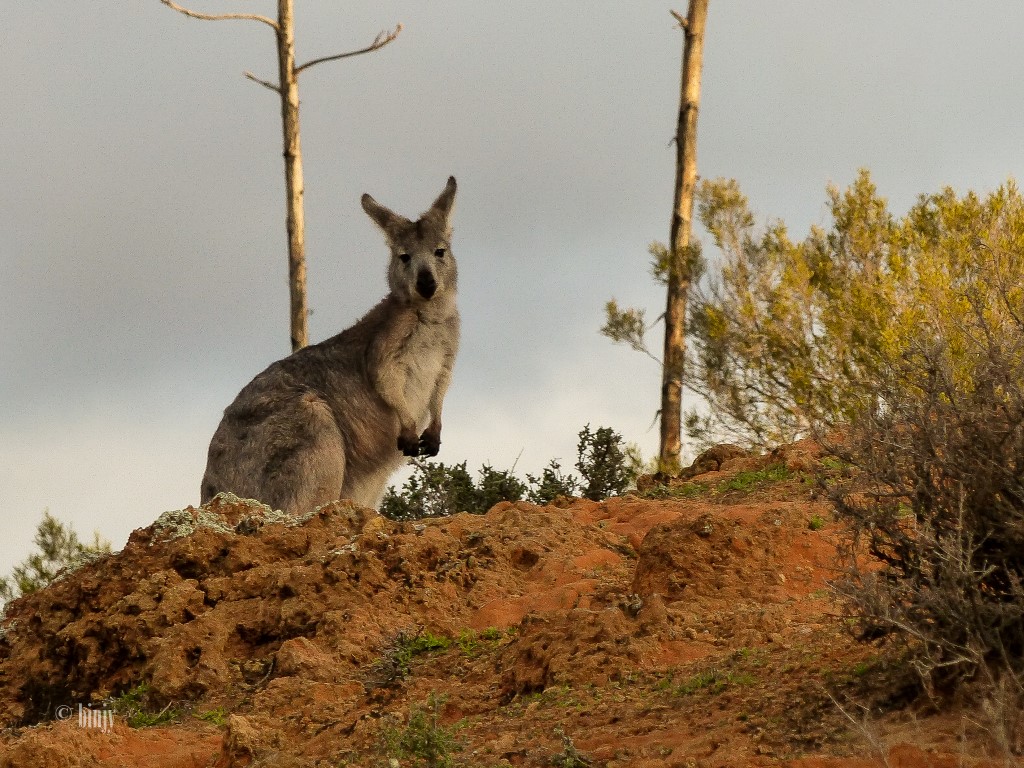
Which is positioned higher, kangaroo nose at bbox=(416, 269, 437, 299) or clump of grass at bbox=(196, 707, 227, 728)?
kangaroo nose at bbox=(416, 269, 437, 299)

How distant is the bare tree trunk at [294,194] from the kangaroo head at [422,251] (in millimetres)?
4893

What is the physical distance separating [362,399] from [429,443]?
0.87m

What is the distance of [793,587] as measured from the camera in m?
8.27

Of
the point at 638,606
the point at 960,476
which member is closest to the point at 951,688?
the point at 960,476

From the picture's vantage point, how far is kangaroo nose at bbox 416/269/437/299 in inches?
541

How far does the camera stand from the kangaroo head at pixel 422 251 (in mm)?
13828

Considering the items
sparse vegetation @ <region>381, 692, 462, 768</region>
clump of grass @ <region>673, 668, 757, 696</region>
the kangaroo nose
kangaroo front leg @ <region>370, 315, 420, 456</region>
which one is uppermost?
the kangaroo nose

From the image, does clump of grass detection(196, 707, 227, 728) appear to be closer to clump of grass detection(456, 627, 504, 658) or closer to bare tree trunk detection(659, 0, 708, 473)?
clump of grass detection(456, 627, 504, 658)

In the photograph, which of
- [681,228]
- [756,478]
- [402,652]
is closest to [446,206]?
[756,478]

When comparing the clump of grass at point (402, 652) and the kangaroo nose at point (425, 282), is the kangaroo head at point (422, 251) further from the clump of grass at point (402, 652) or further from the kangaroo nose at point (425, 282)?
the clump of grass at point (402, 652)

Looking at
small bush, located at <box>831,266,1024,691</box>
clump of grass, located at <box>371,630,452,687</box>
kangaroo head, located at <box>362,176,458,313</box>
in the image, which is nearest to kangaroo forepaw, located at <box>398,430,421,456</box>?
kangaroo head, located at <box>362,176,458,313</box>

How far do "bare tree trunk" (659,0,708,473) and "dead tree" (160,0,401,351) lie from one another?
203 inches

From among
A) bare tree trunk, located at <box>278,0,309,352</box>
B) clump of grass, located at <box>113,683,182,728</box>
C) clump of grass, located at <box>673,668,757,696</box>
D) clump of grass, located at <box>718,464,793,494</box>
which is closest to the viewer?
clump of grass, located at <box>673,668,757,696</box>

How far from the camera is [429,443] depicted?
14070mm
